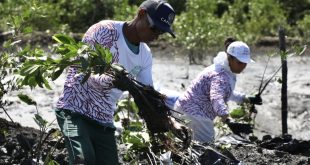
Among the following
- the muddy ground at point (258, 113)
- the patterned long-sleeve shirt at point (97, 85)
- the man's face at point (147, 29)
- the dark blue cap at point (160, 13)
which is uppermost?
the dark blue cap at point (160, 13)

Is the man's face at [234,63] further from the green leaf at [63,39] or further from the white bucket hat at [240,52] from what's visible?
the green leaf at [63,39]

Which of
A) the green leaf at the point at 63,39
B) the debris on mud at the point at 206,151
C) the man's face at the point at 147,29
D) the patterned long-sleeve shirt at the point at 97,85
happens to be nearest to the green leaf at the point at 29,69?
the green leaf at the point at 63,39

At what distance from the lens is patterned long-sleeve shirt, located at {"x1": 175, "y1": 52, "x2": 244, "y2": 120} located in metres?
6.09

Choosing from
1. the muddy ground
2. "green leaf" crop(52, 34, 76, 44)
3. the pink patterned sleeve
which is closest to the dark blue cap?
"green leaf" crop(52, 34, 76, 44)

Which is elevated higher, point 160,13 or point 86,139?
point 160,13

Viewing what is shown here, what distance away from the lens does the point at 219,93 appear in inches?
239

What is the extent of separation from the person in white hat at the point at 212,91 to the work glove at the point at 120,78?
2319 mm

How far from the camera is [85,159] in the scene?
3.95 meters

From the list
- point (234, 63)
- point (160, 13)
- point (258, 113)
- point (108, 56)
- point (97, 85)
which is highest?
point (160, 13)

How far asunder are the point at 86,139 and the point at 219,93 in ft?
7.27

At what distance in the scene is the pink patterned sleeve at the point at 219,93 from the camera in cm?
604

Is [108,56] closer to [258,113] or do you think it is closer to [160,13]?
[160,13]

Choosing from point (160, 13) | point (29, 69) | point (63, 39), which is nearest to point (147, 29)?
point (160, 13)

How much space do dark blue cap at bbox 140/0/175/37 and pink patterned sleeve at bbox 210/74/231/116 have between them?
2.01 metres
